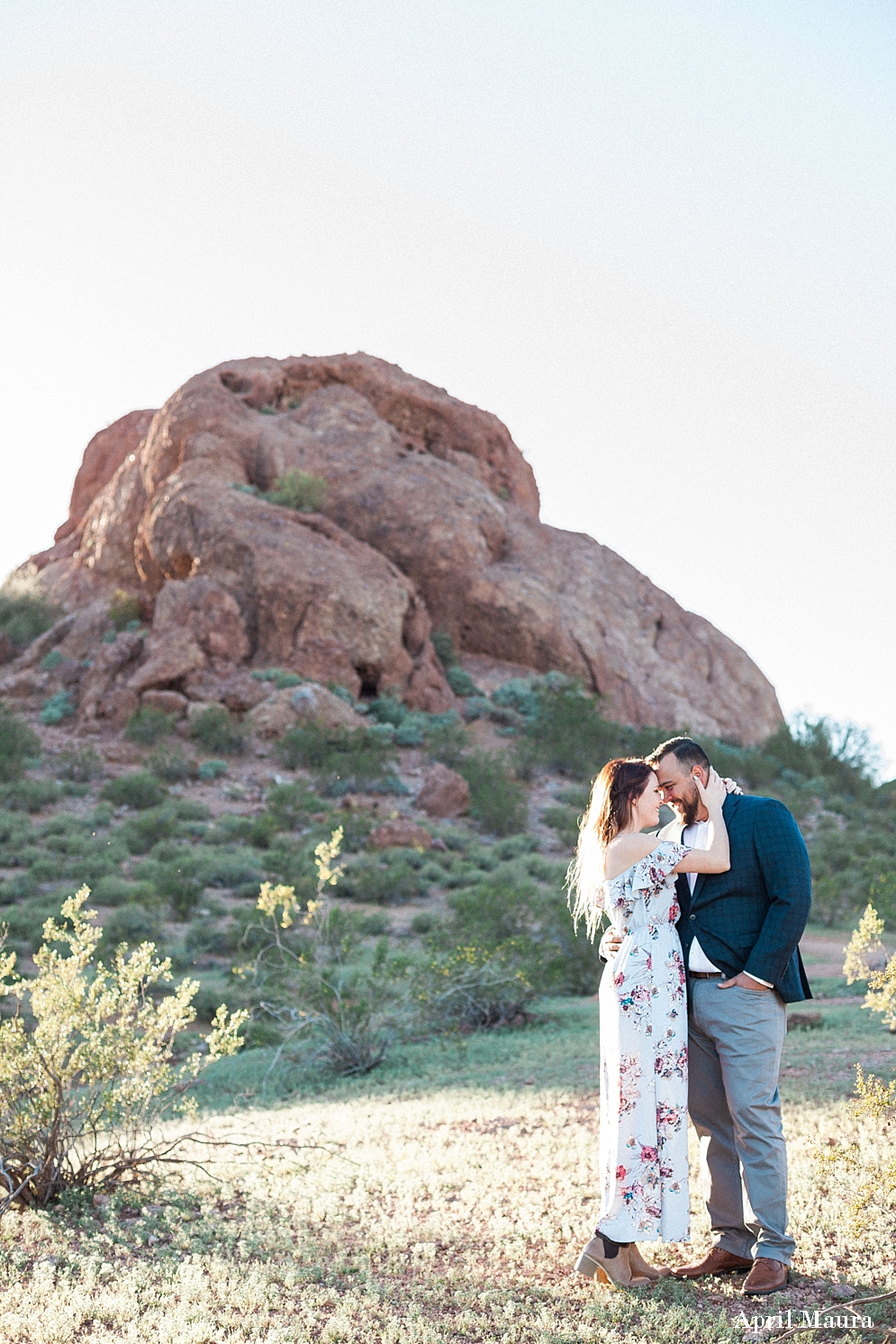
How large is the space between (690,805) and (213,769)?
1793 cm

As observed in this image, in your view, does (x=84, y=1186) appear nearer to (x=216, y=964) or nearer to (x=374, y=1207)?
(x=374, y=1207)

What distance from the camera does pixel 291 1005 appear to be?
884 cm

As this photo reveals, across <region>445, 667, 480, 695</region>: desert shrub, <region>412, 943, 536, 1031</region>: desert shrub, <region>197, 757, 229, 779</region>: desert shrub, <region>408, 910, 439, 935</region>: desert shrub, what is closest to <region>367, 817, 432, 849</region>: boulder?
<region>197, 757, 229, 779</region>: desert shrub

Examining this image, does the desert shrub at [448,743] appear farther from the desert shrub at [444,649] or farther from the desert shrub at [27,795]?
the desert shrub at [27,795]

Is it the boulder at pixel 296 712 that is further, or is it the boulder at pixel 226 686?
the boulder at pixel 226 686

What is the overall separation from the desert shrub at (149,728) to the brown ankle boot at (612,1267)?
19.3 metres

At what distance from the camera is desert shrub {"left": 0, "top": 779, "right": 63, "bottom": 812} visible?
60.3ft

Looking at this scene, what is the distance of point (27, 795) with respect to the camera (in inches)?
730

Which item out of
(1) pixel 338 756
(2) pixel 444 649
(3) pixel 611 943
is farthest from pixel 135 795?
(3) pixel 611 943

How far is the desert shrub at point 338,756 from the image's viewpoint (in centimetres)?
2081

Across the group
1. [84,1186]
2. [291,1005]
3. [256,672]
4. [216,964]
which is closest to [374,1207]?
[84,1186]

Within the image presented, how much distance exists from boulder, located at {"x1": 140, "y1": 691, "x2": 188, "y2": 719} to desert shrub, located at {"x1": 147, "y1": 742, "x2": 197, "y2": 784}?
1.96 meters

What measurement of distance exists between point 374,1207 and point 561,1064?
10.3 ft

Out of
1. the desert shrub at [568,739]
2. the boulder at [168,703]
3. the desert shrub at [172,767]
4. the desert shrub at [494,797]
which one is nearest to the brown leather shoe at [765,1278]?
the desert shrub at [494,797]
